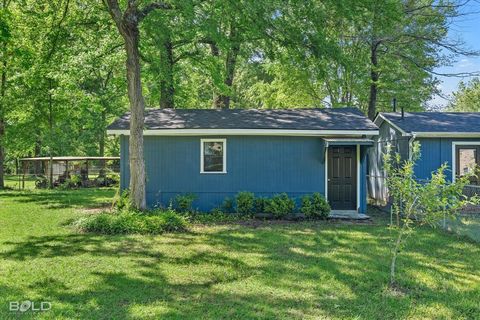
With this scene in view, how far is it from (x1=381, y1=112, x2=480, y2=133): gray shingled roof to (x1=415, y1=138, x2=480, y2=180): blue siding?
0.34 meters

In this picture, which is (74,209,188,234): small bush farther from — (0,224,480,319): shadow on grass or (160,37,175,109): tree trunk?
(160,37,175,109): tree trunk

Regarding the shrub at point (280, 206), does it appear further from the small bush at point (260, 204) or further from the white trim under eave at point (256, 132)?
the white trim under eave at point (256, 132)

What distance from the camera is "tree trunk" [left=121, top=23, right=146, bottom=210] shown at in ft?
31.0

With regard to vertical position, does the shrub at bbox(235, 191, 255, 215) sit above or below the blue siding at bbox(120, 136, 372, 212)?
below

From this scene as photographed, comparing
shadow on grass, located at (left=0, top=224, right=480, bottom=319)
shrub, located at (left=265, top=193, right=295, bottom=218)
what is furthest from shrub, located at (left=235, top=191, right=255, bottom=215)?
shadow on grass, located at (left=0, top=224, right=480, bottom=319)

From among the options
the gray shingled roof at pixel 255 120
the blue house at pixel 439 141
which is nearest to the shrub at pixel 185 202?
the gray shingled roof at pixel 255 120

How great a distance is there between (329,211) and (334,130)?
223 centimetres

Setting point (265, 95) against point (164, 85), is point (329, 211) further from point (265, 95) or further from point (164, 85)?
point (265, 95)

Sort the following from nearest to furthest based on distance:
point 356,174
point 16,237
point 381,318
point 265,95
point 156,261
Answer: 1. point 381,318
2. point 156,261
3. point 16,237
4. point 356,174
5. point 265,95

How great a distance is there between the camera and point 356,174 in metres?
11.0

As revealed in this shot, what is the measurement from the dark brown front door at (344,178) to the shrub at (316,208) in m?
0.98

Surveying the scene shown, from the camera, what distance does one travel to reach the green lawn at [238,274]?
14.0 ft

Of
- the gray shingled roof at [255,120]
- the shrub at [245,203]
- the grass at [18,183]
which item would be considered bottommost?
the grass at [18,183]

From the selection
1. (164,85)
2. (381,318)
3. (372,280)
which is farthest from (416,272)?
(164,85)
